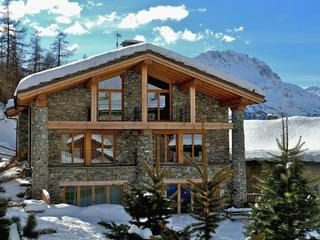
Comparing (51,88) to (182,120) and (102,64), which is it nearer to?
(102,64)

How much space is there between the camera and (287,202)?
384 inches

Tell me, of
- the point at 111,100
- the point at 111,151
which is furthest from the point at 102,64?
the point at 111,151

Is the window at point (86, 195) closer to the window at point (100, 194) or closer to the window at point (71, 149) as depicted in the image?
the window at point (100, 194)

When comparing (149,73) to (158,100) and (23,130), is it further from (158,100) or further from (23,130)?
(23,130)

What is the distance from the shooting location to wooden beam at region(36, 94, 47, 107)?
736 inches

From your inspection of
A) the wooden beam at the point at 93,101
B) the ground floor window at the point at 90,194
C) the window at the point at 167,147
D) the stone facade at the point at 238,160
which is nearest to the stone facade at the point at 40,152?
the ground floor window at the point at 90,194

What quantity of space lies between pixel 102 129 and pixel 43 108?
308cm

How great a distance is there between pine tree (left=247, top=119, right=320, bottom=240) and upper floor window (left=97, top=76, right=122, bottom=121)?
11658 millimetres

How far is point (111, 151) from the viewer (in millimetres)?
20812

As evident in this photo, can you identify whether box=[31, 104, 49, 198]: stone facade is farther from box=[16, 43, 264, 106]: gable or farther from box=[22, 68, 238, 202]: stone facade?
box=[16, 43, 264, 106]: gable

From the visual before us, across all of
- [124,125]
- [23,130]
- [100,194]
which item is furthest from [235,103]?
[23,130]

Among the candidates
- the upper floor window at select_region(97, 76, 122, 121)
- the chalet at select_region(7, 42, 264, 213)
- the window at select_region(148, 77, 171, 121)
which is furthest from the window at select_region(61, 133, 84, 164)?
the window at select_region(148, 77, 171, 121)

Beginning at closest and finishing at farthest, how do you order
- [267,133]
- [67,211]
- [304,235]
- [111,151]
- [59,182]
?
[304,235]
[67,211]
[59,182]
[111,151]
[267,133]

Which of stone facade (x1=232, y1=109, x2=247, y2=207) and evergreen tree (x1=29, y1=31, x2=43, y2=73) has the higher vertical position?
evergreen tree (x1=29, y1=31, x2=43, y2=73)
